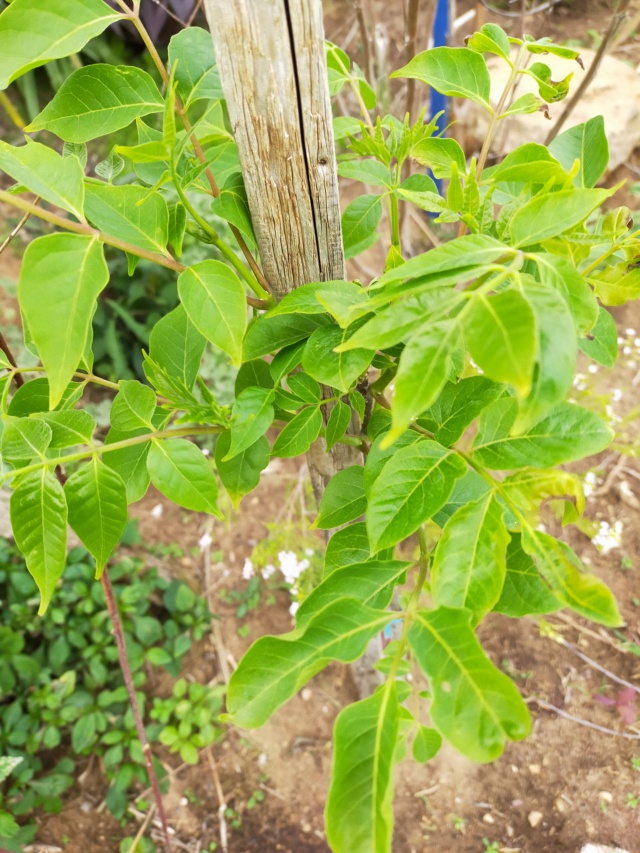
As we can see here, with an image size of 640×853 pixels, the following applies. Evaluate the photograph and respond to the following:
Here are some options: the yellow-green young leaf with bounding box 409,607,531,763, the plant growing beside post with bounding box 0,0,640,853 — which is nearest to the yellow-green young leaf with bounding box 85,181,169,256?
the plant growing beside post with bounding box 0,0,640,853

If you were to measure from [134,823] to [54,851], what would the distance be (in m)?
0.22

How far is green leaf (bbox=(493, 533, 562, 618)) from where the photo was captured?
0.60 metres

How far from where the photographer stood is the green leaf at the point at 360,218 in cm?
89

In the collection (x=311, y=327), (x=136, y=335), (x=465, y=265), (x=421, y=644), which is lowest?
(x=136, y=335)

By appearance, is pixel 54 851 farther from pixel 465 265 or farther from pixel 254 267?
pixel 465 265

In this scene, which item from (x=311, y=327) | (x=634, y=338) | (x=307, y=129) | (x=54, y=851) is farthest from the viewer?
(x=634, y=338)

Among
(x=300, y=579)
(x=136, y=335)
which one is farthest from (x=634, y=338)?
(x=136, y=335)

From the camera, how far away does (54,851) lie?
67.8 inches

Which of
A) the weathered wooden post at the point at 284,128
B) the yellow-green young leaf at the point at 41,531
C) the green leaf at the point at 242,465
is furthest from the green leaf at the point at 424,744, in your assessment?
the weathered wooden post at the point at 284,128

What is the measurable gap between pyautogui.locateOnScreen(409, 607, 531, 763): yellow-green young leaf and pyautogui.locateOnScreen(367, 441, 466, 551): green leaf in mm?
94

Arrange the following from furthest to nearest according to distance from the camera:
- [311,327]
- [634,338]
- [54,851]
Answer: [634,338]
[54,851]
[311,327]

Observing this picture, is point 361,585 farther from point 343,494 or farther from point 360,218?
point 360,218

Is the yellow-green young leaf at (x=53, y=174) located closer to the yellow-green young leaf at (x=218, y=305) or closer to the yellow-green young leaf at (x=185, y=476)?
the yellow-green young leaf at (x=218, y=305)

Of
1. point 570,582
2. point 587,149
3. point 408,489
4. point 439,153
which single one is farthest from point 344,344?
point 587,149
